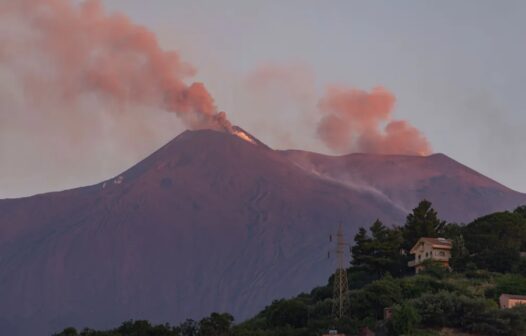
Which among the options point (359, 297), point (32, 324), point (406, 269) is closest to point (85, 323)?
Result: point (32, 324)

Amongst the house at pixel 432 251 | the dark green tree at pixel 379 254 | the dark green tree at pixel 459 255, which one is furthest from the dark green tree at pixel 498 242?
the dark green tree at pixel 379 254

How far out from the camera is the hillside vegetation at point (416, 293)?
73062 millimetres

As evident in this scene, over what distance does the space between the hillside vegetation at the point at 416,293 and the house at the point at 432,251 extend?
1.20m

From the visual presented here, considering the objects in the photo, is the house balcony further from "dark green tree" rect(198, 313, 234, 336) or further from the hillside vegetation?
"dark green tree" rect(198, 313, 234, 336)

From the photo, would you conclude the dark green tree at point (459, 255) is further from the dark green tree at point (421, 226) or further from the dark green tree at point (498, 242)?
the dark green tree at point (421, 226)

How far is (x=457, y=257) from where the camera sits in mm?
91188

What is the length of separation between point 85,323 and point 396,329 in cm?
12738

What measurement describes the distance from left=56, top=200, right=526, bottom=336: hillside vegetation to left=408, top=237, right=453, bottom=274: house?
47.1 inches

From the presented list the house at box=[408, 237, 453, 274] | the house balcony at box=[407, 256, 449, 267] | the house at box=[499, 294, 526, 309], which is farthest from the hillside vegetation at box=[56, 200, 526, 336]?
the house at box=[408, 237, 453, 274]

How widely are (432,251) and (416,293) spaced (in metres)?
Answer: 13.7

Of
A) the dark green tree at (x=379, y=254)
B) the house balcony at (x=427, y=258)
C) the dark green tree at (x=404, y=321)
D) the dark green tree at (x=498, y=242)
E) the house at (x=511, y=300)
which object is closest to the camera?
the dark green tree at (x=404, y=321)

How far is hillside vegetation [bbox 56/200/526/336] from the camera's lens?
7306cm

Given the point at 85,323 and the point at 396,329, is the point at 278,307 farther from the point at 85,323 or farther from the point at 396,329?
the point at 85,323

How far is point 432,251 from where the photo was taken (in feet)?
308
